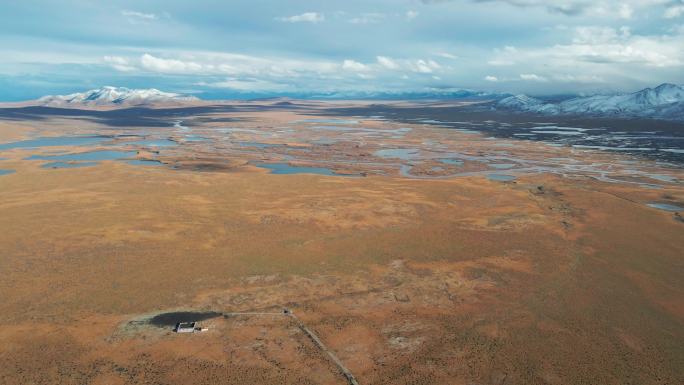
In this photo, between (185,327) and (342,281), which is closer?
(185,327)

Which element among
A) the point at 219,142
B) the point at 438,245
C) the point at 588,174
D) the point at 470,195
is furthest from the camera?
the point at 219,142

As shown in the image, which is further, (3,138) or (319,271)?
(3,138)

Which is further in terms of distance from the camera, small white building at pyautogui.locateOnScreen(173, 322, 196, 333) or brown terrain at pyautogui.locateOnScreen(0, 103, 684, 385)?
small white building at pyautogui.locateOnScreen(173, 322, 196, 333)

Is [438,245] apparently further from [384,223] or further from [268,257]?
[268,257]

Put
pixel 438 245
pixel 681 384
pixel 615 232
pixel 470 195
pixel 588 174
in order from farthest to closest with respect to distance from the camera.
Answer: pixel 588 174 → pixel 470 195 → pixel 615 232 → pixel 438 245 → pixel 681 384

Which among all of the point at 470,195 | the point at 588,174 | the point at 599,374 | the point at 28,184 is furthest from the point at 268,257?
the point at 588,174

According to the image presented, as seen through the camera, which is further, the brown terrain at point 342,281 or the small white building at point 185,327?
the small white building at point 185,327

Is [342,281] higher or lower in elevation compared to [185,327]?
higher

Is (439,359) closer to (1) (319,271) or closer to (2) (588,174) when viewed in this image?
(1) (319,271)
